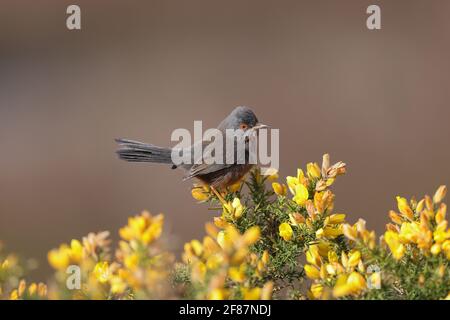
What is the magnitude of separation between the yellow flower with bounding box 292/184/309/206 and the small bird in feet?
3.02

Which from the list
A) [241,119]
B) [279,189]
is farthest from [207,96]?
[279,189]

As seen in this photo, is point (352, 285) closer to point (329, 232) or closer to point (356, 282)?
point (356, 282)

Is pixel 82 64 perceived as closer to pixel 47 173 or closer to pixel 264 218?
pixel 47 173

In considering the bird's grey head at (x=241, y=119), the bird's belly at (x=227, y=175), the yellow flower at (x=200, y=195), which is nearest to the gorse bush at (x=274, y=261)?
the yellow flower at (x=200, y=195)

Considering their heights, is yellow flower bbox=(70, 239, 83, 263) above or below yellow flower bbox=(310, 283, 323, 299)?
above

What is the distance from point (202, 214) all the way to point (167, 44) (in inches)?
141

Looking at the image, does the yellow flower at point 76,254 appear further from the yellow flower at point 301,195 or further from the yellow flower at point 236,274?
the yellow flower at point 301,195

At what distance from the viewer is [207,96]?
8578 mm

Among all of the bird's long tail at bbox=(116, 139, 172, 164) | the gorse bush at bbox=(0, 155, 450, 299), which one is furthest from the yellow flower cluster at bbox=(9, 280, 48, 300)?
the bird's long tail at bbox=(116, 139, 172, 164)

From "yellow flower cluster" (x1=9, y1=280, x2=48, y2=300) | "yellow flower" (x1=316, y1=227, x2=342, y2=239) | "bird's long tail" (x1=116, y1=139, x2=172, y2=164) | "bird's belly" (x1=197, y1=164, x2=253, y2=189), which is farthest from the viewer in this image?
"bird's long tail" (x1=116, y1=139, x2=172, y2=164)

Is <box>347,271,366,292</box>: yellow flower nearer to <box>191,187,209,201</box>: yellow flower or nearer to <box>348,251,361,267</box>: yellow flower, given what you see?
<box>348,251,361,267</box>: yellow flower

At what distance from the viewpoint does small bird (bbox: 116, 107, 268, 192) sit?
305 centimetres

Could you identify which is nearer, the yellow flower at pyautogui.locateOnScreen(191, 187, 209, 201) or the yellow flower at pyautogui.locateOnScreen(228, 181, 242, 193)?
the yellow flower at pyautogui.locateOnScreen(191, 187, 209, 201)

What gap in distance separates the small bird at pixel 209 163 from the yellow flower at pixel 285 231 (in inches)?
38.3
